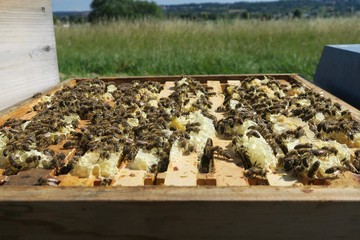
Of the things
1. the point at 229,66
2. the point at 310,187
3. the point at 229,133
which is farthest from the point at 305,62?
the point at 310,187

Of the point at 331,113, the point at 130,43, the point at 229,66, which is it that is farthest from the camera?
the point at 130,43

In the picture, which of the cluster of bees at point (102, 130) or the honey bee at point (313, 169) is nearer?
the honey bee at point (313, 169)

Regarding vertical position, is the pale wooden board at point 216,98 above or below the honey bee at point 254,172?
below

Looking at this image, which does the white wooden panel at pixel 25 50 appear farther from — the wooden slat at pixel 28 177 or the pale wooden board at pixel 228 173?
the pale wooden board at pixel 228 173

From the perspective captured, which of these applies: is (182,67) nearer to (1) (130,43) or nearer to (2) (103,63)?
(2) (103,63)

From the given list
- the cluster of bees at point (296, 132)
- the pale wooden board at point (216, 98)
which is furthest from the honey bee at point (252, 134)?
the pale wooden board at point (216, 98)

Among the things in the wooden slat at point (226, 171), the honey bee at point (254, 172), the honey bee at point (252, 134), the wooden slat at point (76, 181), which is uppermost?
the honey bee at point (252, 134)

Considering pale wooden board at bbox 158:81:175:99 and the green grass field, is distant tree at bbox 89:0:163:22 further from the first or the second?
pale wooden board at bbox 158:81:175:99

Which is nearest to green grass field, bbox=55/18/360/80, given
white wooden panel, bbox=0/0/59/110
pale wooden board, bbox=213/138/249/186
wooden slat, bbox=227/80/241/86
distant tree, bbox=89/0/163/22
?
wooden slat, bbox=227/80/241/86
